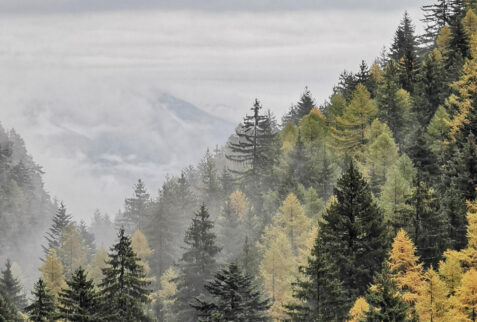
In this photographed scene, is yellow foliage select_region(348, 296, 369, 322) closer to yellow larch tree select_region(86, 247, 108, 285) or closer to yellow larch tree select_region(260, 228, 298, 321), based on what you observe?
yellow larch tree select_region(260, 228, 298, 321)

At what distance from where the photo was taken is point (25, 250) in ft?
504

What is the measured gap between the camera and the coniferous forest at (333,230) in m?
35.4

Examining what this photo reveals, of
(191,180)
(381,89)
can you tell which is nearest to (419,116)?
(381,89)

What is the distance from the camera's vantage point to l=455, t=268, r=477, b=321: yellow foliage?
32812 mm

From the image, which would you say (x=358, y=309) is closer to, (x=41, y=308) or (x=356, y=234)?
(x=356, y=234)

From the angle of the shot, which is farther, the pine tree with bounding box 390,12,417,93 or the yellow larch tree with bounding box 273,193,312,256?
the pine tree with bounding box 390,12,417,93

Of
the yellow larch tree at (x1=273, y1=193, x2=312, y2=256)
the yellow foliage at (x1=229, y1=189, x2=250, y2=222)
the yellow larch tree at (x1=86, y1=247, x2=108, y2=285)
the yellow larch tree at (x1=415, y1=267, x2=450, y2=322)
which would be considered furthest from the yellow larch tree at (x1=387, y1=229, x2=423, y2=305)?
the yellow larch tree at (x1=86, y1=247, x2=108, y2=285)

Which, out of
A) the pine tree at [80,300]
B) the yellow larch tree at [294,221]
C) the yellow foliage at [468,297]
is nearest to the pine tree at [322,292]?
the yellow foliage at [468,297]

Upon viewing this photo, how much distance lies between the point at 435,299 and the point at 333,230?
9.94 meters

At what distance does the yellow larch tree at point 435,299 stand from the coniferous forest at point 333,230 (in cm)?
7

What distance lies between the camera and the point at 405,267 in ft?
127

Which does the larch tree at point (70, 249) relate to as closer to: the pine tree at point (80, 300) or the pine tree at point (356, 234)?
the pine tree at point (80, 300)

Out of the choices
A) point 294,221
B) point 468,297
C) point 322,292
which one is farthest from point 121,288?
point 294,221

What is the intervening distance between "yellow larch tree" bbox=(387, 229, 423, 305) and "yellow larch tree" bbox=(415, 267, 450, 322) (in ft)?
8.41
